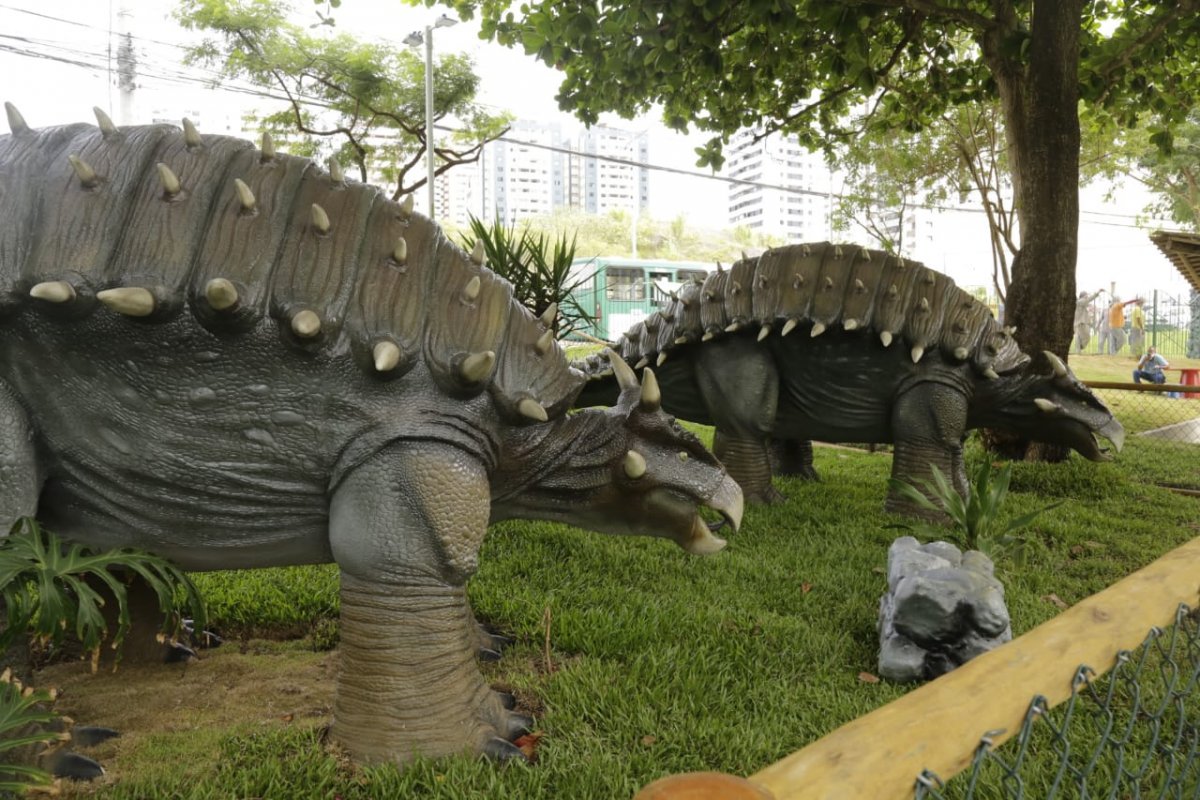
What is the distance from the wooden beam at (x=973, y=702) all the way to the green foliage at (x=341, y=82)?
12.8 m

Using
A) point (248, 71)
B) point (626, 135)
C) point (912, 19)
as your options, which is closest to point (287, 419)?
point (912, 19)

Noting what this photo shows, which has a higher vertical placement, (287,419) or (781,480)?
(287,419)

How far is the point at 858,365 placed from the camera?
4414mm

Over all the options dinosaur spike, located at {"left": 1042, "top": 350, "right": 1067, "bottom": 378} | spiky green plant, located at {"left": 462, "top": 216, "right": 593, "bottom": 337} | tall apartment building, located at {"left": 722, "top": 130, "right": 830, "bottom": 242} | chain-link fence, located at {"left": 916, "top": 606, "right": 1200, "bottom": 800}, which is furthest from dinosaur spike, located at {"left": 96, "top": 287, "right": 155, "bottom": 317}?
tall apartment building, located at {"left": 722, "top": 130, "right": 830, "bottom": 242}

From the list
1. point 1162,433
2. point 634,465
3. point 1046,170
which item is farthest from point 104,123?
point 1162,433

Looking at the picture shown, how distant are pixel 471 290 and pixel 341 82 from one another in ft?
47.3

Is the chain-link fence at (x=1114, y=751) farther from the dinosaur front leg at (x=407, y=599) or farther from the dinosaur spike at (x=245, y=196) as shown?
the dinosaur spike at (x=245, y=196)

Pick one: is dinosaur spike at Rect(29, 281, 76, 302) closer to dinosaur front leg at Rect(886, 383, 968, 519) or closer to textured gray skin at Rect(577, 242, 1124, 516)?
textured gray skin at Rect(577, 242, 1124, 516)

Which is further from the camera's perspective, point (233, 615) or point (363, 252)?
point (233, 615)

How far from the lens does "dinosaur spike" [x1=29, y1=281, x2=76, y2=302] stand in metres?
1.62

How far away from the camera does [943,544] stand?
2943mm

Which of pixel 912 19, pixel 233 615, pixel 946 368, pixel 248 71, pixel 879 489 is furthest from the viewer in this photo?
pixel 248 71

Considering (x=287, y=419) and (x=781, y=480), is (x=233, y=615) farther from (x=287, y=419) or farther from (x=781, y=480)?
(x=781, y=480)

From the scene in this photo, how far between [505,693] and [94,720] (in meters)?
1.06
